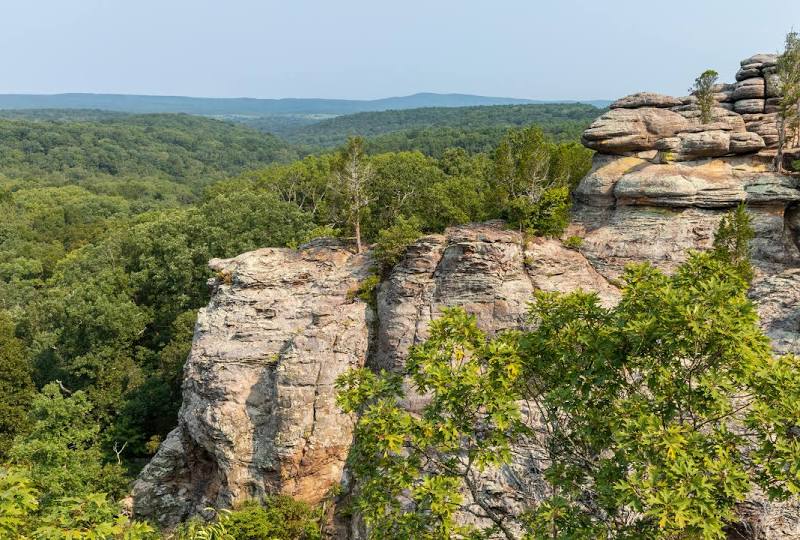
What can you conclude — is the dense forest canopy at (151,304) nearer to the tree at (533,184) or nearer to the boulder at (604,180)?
the tree at (533,184)

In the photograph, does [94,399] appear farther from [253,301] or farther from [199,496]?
[253,301]

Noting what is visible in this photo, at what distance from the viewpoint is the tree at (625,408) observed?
25.7 feet

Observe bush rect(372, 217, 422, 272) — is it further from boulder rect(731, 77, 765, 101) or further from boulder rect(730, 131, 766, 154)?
boulder rect(731, 77, 765, 101)

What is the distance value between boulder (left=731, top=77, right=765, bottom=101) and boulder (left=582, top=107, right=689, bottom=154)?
4334mm

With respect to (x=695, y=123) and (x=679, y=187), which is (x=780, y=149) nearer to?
(x=695, y=123)

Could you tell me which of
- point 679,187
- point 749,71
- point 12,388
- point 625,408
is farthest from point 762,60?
point 12,388

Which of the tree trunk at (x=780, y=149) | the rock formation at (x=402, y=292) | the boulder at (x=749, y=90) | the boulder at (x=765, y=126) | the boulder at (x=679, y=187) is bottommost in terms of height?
the rock formation at (x=402, y=292)

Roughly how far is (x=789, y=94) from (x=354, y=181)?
69.4 feet

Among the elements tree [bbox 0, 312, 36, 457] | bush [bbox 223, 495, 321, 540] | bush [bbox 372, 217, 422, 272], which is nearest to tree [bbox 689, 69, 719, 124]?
bush [bbox 372, 217, 422, 272]

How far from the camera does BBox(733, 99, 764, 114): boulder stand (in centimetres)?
2730

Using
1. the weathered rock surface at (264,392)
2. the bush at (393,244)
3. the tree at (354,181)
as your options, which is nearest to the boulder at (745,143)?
the bush at (393,244)

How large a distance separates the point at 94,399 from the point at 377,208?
22.2 m

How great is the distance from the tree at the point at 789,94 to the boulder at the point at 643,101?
16.6 ft

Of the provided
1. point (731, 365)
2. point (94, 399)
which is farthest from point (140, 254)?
point (731, 365)
